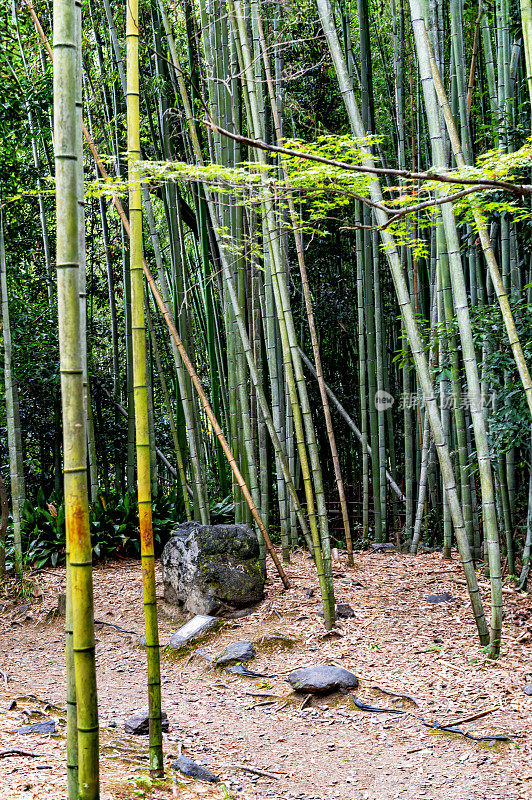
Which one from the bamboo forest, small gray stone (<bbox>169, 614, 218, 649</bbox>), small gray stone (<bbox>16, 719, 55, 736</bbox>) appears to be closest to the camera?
the bamboo forest

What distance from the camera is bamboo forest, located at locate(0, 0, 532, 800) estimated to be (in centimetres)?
183

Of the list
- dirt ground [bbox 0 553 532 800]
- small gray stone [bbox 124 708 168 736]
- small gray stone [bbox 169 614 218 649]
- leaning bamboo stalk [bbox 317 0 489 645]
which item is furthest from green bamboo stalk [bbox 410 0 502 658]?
small gray stone [bbox 124 708 168 736]

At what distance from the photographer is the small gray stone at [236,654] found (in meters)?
3.26

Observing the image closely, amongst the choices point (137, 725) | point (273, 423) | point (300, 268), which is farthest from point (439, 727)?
point (300, 268)

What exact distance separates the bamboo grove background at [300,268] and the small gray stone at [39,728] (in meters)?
0.93

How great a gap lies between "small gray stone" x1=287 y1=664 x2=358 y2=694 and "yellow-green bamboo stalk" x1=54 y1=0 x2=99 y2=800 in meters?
1.83

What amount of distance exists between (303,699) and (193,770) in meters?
0.93

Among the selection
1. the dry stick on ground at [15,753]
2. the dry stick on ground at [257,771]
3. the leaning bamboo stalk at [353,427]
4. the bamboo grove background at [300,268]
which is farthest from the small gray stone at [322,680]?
the leaning bamboo stalk at [353,427]

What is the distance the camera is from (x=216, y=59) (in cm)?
397

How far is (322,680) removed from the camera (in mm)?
2871

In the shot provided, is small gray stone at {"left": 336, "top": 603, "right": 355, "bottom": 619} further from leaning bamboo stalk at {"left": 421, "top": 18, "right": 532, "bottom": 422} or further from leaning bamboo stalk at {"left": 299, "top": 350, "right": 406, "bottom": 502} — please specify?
leaning bamboo stalk at {"left": 299, "top": 350, "right": 406, "bottom": 502}

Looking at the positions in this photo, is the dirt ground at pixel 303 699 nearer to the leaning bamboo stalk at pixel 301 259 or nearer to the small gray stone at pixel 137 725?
the small gray stone at pixel 137 725

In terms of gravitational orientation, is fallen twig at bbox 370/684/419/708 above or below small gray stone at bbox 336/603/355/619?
below

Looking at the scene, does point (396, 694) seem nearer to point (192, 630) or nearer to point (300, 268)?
point (192, 630)
